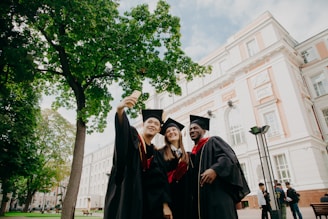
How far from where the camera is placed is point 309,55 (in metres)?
22.0

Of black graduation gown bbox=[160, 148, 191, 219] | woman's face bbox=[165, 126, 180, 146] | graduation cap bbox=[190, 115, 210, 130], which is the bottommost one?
black graduation gown bbox=[160, 148, 191, 219]

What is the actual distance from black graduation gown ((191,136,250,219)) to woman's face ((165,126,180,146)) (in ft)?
1.54

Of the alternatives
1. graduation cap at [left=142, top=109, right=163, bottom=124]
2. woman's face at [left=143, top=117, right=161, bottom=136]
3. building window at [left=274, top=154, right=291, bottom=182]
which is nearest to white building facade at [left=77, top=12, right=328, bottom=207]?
building window at [left=274, top=154, right=291, bottom=182]

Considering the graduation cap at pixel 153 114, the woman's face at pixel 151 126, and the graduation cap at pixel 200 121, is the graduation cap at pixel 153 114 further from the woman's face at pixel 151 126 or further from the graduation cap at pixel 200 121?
the graduation cap at pixel 200 121

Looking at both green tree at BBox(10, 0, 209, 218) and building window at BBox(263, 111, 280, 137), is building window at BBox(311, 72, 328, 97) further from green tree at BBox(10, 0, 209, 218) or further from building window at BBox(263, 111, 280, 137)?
green tree at BBox(10, 0, 209, 218)

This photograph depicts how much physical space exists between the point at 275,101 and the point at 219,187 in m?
18.5

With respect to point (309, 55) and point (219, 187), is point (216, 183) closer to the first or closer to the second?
point (219, 187)

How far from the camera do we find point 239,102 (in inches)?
875

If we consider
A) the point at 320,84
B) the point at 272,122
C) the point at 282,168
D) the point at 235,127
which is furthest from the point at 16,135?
the point at 320,84

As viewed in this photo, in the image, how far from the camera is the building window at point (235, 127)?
72.4ft

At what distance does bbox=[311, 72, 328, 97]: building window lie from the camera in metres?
20.4

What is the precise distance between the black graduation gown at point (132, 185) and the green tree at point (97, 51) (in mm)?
7111

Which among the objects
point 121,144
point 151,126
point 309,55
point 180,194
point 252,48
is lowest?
point 180,194

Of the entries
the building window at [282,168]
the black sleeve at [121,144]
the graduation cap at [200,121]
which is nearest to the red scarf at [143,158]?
the black sleeve at [121,144]
